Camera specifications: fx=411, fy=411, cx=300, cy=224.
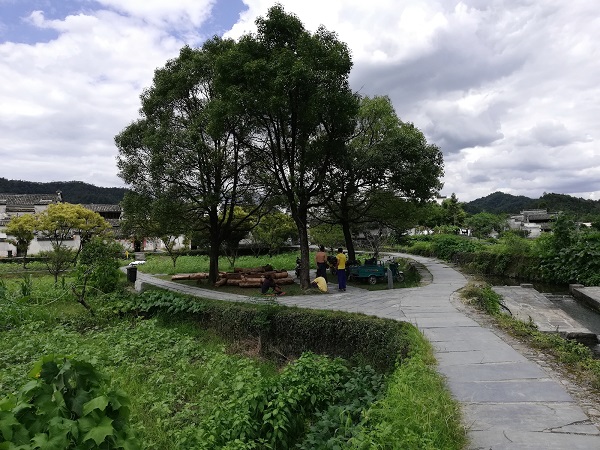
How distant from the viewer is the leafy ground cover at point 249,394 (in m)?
3.60

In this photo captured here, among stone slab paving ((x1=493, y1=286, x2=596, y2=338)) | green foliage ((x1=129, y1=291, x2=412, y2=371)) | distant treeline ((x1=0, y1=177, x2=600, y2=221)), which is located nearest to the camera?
green foliage ((x1=129, y1=291, x2=412, y2=371))

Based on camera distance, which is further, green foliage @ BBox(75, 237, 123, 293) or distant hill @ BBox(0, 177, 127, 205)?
distant hill @ BBox(0, 177, 127, 205)

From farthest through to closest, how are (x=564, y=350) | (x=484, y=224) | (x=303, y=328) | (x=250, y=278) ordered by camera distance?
1. (x=484, y=224)
2. (x=250, y=278)
3. (x=303, y=328)
4. (x=564, y=350)

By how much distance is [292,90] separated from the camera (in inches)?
479

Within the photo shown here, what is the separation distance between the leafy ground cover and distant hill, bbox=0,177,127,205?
6574 cm

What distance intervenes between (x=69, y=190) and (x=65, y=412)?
8237 centimetres

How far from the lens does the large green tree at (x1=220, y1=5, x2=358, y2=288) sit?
39.5ft

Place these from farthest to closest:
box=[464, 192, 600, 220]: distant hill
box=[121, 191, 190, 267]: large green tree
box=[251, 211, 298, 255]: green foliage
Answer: box=[464, 192, 600, 220]: distant hill, box=[251, 211, 298, 255]: green foliage, box=[121, 191, 190, 267]: large green tree

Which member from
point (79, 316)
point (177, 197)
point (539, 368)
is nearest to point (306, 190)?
point (177, 197)

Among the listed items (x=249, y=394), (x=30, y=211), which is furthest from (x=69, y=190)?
(x=249, y=394)

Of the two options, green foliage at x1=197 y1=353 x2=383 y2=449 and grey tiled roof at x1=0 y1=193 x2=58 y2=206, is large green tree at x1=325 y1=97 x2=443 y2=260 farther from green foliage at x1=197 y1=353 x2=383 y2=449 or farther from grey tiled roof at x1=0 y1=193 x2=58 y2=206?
grey tiled roof at x1=0 y1=193 x2=58 y2=206

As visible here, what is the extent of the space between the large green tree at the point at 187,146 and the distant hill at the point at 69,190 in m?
58.6

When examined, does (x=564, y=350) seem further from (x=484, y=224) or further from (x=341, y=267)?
(x=484, y=224)

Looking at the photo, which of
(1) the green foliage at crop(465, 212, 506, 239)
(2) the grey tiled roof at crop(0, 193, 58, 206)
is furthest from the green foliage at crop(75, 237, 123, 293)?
(1) the green foliage at crop(465, 212, 506, 239)
